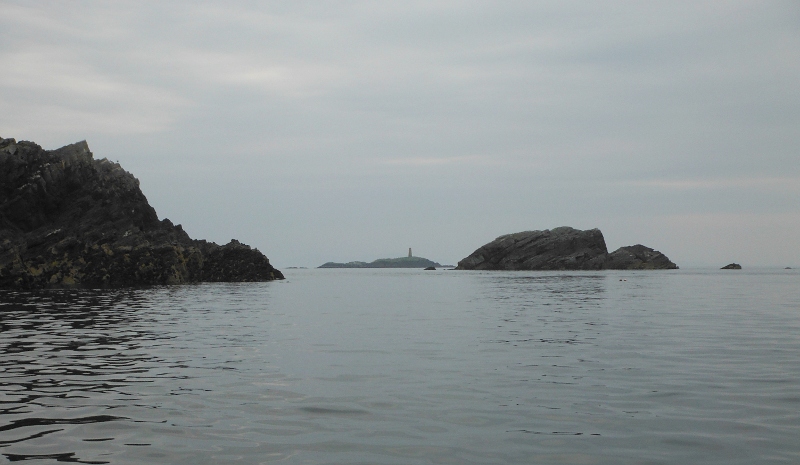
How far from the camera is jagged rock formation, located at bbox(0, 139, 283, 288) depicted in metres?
62.7

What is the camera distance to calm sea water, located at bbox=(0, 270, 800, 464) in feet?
29.1

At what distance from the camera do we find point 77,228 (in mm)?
69312

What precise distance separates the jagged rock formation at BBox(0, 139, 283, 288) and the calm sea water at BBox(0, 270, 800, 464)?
138ft

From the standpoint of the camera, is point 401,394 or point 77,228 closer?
point 401,394

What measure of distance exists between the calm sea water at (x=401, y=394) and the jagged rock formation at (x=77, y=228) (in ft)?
138

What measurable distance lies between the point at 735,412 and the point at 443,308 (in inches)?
1081

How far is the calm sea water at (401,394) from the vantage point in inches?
350

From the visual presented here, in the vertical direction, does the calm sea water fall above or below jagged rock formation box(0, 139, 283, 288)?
below

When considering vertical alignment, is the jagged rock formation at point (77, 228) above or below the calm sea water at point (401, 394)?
above

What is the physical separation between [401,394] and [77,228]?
66953 millimetres

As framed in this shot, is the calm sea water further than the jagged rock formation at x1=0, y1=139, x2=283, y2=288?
No

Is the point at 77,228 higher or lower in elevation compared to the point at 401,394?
higher

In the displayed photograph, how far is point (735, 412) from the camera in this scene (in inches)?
436

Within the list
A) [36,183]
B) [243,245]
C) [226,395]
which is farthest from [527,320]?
[243,245]
